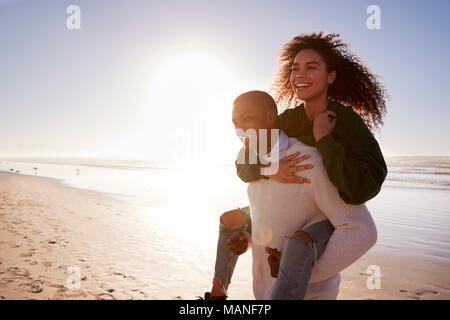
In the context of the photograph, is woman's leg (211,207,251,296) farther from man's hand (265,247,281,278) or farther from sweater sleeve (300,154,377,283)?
sweater sleeve (300,154,377,283)

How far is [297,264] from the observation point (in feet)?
5.88

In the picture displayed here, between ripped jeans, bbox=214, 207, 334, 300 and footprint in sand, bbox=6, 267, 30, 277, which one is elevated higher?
ripped jeans, bbox=214, 207, 334, 300

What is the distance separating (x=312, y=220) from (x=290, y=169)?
0.37 m

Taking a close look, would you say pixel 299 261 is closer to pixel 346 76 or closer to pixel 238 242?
pixel 238 242

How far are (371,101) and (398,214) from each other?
8.17 meters

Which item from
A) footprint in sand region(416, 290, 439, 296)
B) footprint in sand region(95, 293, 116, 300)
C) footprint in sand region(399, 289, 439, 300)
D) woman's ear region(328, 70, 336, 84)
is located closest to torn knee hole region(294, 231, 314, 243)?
woman's ear region(328, 70, 336, 84)

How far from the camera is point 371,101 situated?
2.96m

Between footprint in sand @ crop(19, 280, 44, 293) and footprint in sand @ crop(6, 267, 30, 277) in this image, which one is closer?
footprint in sand @ crop(19, 280, 44, 293)

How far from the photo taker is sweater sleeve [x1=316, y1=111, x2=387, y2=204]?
5.82ft

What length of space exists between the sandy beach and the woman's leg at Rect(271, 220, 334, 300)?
292 cm

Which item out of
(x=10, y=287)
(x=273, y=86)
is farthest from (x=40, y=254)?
(x=273, y=86)

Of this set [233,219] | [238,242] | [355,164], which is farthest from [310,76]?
[238,242]
